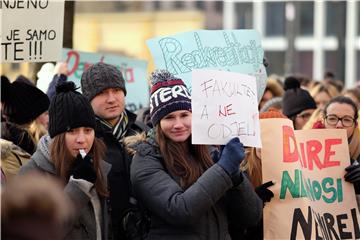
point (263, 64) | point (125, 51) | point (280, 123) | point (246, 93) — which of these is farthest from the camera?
point (125, 51)

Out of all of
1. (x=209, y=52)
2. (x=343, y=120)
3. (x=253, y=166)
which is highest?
(x=209, y=52)

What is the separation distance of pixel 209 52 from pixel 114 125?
79 centimetres

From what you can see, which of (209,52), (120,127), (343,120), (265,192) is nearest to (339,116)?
(343,120)

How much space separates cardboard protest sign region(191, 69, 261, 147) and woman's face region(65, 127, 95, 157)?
1.62 feet

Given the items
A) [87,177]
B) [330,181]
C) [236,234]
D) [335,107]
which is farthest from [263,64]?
[87,177]

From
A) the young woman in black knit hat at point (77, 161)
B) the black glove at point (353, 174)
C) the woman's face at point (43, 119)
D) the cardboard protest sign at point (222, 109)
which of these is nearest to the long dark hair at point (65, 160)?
the young woman in black knit hat at point (77, 161)

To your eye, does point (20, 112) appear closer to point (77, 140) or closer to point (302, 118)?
point (77, 140)

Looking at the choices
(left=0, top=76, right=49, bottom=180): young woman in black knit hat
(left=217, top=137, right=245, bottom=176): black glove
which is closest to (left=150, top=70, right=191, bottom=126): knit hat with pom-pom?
(left=217, top=137, right=245, bottom=176): black glove

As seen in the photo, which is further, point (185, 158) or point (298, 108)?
point (298, 108)

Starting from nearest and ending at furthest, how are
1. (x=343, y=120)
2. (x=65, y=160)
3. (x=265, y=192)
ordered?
(x=65, y=160) → (x=265, y=192) → (x=343, y=120)

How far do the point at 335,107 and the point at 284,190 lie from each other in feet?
4.07

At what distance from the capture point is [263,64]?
6078mm

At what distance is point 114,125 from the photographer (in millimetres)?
5277

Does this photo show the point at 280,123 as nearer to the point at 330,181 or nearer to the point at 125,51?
the point at 330,181
